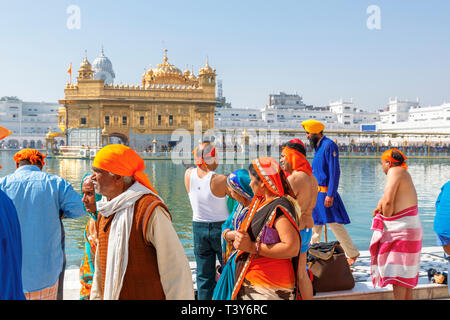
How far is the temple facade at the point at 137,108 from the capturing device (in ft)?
142

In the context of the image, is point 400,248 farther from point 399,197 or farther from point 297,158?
point 297,158

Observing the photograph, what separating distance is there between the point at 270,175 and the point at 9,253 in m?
1.30

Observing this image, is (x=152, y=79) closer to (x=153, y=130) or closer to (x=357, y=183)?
(x=153, y=130)

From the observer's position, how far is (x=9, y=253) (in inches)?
63.1

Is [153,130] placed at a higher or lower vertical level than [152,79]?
lower

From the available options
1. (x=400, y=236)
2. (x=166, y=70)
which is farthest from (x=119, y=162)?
(x=166, y=70)

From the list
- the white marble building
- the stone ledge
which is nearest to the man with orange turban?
the stone ledge

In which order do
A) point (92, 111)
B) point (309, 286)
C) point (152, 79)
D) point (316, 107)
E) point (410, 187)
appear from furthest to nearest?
point (316, 107), point (152, 79), point (92, 111), point (410, 187), point (309, 286)

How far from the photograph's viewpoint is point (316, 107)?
301 feet

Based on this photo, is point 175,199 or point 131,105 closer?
point 175,199

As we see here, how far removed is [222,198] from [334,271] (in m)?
1.13

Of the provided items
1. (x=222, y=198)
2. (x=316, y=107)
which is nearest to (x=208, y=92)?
(x=222, y=198)
